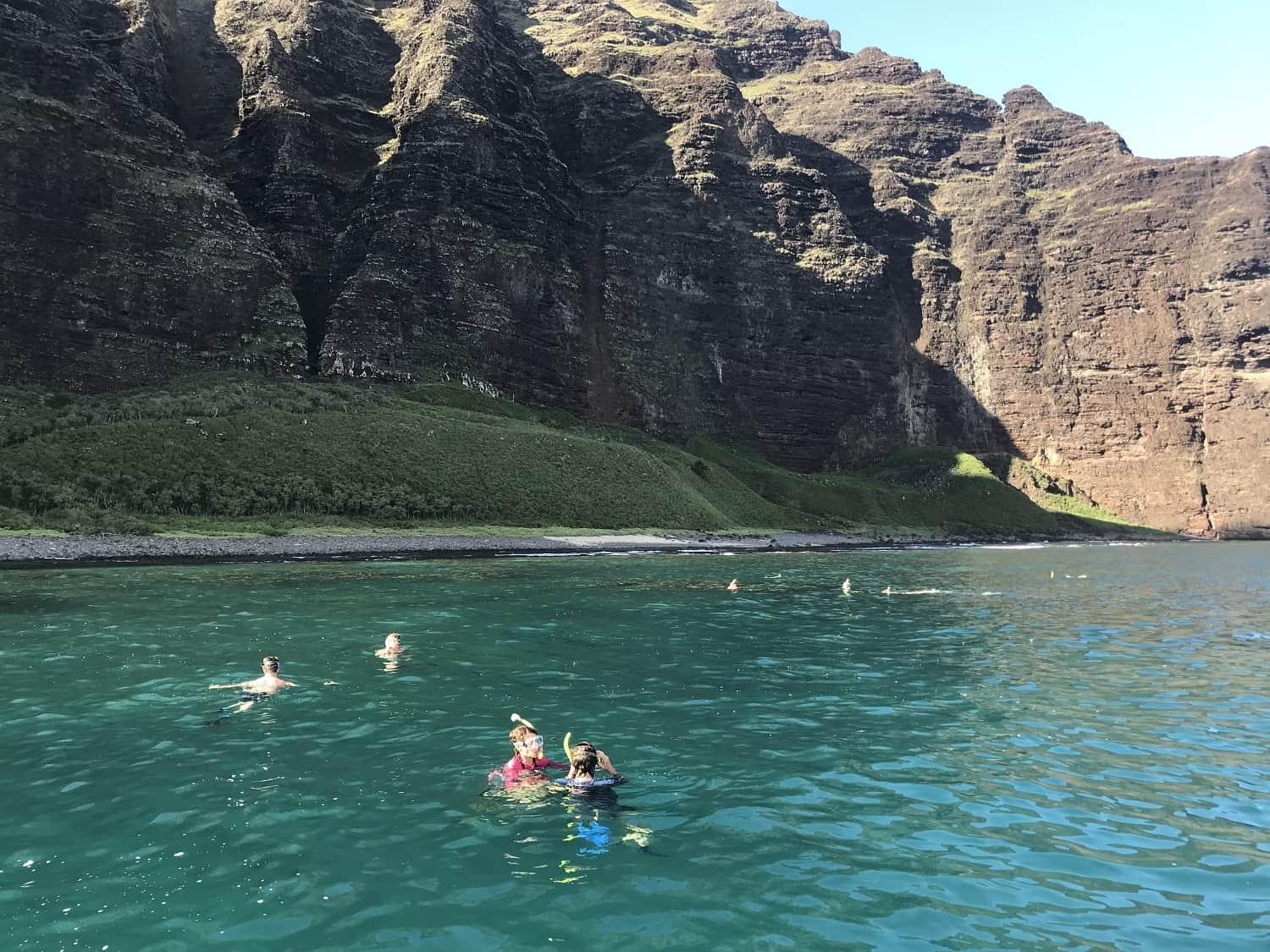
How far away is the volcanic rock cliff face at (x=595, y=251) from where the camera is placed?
344 feet

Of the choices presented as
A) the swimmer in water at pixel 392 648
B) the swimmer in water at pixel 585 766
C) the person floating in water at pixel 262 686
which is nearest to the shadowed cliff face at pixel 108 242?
the swimmer in water at pixel 392 648

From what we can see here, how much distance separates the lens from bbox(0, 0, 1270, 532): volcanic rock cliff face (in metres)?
105

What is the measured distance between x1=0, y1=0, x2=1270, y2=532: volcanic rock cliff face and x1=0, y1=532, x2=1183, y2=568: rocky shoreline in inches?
1989

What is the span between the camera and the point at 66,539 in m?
54.7

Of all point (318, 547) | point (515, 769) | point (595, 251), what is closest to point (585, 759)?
point (515, 769)

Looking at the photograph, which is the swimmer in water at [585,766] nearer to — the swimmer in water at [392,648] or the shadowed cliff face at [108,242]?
the swimmer in water at [392,648]

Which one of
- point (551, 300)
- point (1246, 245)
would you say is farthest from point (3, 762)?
point (1246, 245)

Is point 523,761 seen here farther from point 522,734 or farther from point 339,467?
point 339,467

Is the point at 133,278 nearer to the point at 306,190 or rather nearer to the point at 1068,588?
the point at 306,190

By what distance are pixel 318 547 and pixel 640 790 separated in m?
56.7

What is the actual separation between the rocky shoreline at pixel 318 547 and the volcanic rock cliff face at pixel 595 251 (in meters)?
50.5

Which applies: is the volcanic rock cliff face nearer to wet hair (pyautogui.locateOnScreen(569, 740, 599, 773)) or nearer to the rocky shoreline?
the rocky shoreline

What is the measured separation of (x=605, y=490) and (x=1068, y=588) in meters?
55.4

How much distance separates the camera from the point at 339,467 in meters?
79.2
